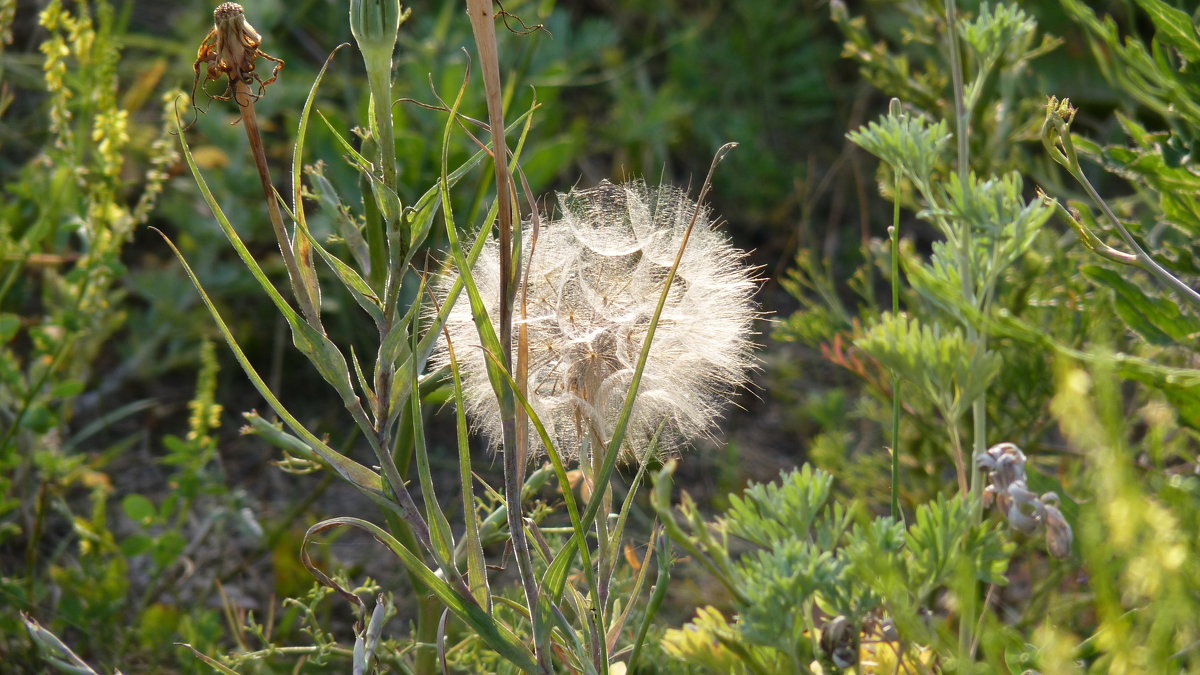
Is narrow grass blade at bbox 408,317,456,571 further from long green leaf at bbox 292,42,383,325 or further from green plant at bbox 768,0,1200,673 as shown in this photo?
green plant at bbox 768,0,1200,673

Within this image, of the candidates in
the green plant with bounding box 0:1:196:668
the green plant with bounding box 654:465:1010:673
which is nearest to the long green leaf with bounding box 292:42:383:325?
the green plant with bounding box 654:465:1010:673

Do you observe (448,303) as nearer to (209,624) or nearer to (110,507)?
(209,624)

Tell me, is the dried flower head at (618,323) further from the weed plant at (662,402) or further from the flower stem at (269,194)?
the flower stem at (269,194)

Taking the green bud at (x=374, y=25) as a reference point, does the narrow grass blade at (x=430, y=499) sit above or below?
below

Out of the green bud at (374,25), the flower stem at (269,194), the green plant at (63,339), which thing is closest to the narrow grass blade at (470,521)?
the flower stem at (269,194)

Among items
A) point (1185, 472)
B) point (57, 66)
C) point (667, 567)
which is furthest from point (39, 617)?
point (1185, 472)

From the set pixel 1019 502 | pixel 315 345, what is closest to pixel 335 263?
pixel 315 345

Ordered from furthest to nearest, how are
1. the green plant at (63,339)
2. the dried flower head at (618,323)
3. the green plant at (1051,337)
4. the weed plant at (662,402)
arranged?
1. the green plant at (63,339)
2. the dried flower head at (618,323)
3. the weed plant at (662,402)
4. the green plant at (1051,337)

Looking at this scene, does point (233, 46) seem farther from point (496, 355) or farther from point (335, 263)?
point (496, 355)

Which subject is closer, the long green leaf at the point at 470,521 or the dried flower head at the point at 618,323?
the long green leaf at the point at 470,521
